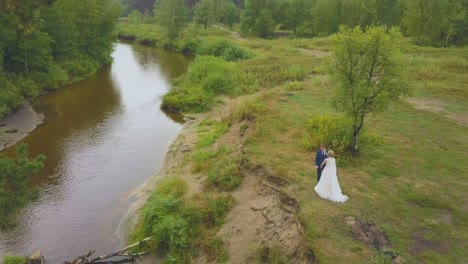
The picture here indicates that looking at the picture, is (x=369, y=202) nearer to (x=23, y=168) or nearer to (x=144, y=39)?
(x=23, y=168)

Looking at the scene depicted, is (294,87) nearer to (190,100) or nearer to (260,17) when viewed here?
(190,100)

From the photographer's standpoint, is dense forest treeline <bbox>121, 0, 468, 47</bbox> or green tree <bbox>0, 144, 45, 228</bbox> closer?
green tree <bbox>0, 144, 45, 228</bbox>

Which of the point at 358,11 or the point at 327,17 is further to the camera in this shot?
the point at 327,17

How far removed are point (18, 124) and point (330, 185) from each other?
89.1 ft

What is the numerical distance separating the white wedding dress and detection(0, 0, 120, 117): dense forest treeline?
1719 cm

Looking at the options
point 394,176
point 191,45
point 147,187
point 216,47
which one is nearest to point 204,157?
point 147,187

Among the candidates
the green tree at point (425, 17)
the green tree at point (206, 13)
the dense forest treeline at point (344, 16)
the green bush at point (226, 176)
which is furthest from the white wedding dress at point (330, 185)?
the green tree at point (206, 13)

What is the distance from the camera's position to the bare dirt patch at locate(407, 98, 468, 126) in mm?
Answer: 29297

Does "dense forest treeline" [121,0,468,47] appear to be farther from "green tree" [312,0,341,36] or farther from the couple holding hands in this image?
the couple holding hands

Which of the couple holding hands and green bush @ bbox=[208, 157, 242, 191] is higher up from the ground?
the couple holding hands

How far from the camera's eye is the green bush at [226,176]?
69.2 ft

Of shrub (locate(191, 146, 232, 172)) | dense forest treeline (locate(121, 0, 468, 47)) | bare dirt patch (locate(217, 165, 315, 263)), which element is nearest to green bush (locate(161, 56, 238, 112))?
shrub (locate(191, 146, 232, 172))

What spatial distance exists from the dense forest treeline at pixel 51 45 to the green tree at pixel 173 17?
22.5 metres

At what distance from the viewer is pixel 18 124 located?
112 feet
